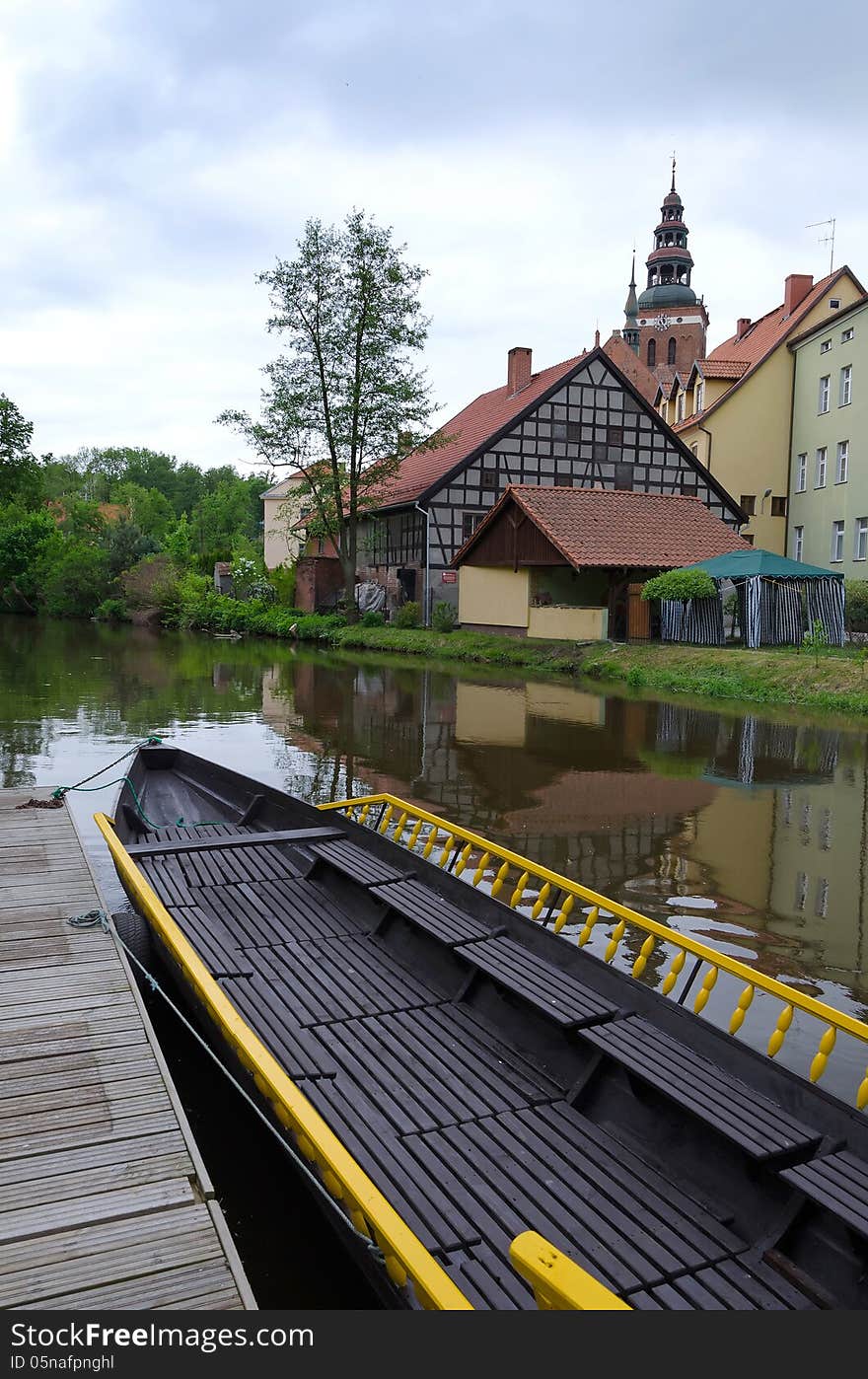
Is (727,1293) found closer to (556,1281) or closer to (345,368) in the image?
(556,1281)

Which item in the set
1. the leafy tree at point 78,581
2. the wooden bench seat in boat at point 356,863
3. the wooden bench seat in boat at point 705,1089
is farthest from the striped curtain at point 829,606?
the leafy tree at point 78,581

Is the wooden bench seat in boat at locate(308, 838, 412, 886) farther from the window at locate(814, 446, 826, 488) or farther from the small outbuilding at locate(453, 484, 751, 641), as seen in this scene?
the window at locate(814, 446, 826, 488)

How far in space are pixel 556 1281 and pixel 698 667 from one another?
20.8 meters

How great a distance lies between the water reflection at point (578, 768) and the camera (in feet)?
25.7

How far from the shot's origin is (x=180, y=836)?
7.98m

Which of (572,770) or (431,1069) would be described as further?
(572,770)

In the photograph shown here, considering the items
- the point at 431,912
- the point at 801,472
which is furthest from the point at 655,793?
the point at 801,472

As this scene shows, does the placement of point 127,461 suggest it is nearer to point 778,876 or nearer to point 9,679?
point 9,679

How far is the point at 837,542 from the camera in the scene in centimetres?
3136

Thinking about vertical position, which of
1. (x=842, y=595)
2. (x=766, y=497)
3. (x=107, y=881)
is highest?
(x=766, y=497)
